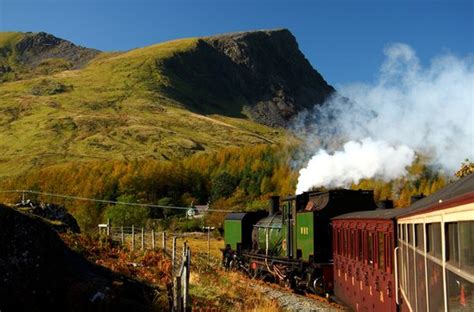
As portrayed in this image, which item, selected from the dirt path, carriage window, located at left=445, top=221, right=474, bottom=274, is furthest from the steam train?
the dirt path

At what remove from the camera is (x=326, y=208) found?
20.8 m

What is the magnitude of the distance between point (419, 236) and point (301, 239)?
14.7 m

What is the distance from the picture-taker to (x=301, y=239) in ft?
71.4

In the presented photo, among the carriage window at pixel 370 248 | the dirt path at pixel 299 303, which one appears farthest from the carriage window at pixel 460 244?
the dirt path at pixel 299 303

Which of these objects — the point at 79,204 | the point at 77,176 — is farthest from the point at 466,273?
the point at 77,176

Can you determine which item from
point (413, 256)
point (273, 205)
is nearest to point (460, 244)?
point (413, 256)

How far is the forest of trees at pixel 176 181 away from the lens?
81188 millimetres

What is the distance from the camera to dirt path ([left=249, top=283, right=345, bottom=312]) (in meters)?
18.2

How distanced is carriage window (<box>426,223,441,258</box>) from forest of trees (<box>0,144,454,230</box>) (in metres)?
67.5

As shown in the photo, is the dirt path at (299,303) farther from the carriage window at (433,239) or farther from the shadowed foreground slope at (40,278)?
the carriage window at (433,239)

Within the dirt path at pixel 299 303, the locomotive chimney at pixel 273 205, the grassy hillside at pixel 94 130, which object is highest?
the grassy hillside at pixel 94 130

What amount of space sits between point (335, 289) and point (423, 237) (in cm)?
1413

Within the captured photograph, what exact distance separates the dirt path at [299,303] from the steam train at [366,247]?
0.55 meters

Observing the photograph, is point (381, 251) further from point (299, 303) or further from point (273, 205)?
point (273, 205)
